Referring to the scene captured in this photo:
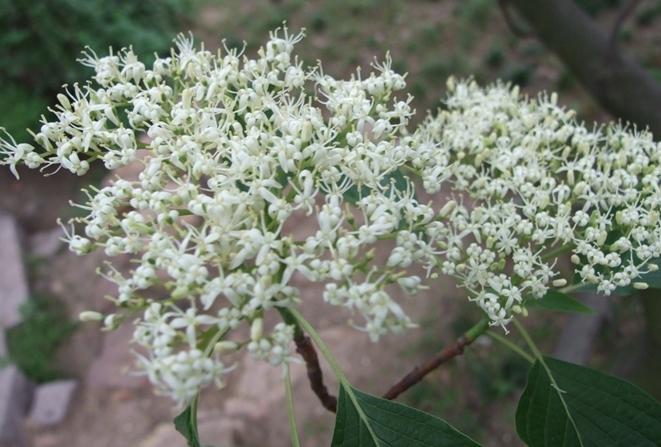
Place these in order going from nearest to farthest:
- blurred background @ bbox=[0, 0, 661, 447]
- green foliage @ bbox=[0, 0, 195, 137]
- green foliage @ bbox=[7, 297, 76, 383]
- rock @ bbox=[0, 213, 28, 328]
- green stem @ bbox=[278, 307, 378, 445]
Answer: green stem @ bbox=[278, 307, 378, 445] < blurred background @ bbox=[0, 0, 661, 447] < green foliage @ bbox=[7, 297, 76, 383] < rock @ bbox=[0, 213, 28, 328] < green foliage @ bbox=[0, 0, 195, 137]

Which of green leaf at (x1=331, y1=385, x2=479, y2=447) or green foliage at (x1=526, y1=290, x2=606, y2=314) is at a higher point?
green foliage at (x1=526, y1=290, x2=606, y2=314)

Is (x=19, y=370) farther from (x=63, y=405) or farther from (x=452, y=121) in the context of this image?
(x=452, y=121)

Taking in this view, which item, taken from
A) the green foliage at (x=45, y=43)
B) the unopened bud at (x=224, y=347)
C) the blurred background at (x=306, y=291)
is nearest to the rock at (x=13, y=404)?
the blurred background at (x=306, y=291)

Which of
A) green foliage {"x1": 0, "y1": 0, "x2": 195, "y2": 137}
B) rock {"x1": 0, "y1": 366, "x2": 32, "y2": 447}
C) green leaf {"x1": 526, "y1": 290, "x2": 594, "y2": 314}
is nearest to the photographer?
green leaf {"x1": 526, "y1": 290, "x2": 594, "y2": 314}

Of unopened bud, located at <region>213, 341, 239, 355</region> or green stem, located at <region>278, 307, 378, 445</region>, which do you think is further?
green stem, located at <region>278, 307, 378, 445</region>

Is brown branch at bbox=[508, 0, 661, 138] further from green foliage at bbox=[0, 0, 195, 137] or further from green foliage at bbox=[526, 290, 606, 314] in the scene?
green foliage at bbox=[0, 0, 195, 137]

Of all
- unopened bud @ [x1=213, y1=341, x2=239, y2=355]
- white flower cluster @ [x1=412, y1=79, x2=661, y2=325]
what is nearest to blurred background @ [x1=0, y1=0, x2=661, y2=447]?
white flower cluster @ [x1=412, y1=79, x2=661, y2=325]

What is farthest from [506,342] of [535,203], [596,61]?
[596,61]
